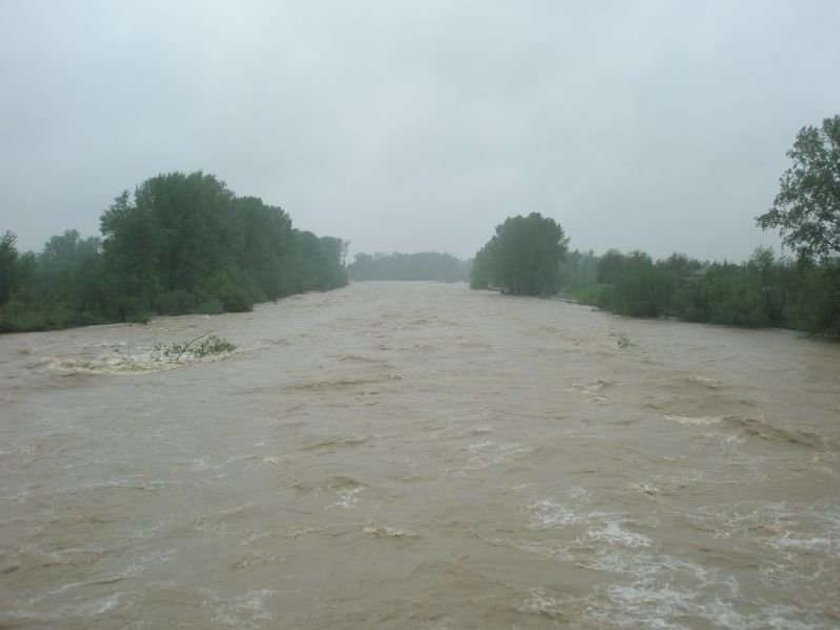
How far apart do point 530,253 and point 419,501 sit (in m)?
63.3

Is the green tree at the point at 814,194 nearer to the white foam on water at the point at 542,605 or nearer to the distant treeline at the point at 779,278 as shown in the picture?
the distant treeline at the point at 779,278

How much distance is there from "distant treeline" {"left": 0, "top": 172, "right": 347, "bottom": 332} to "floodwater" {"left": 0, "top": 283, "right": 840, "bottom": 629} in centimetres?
1858

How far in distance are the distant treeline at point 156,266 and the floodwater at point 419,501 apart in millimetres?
18582

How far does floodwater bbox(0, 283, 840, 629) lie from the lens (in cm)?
505

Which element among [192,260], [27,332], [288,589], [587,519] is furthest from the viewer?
[192,260]

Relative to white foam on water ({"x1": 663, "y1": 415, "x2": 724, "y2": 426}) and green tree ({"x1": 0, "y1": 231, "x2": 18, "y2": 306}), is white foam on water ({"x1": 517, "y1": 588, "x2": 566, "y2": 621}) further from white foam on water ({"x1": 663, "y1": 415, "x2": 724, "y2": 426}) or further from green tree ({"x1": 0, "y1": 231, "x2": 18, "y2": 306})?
green tree ({"x1": 0, "y1": 231, "x2": 18, "y2": 306})

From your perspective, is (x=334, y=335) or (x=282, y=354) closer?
(x=282, y=354)

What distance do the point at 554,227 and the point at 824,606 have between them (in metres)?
66.1

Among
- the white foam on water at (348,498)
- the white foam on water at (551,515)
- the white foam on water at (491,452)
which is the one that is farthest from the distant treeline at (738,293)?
the white foam on water at (348,498)

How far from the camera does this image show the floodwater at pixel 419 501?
505cm

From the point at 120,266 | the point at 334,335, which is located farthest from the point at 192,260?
the point at 334,335

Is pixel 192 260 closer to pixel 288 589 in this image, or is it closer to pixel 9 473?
pixel 9 473

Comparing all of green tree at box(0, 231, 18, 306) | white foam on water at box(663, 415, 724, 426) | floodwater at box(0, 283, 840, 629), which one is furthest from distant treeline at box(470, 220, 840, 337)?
green tree at box(0, 231, 18, 306)

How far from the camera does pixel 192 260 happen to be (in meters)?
43.0
